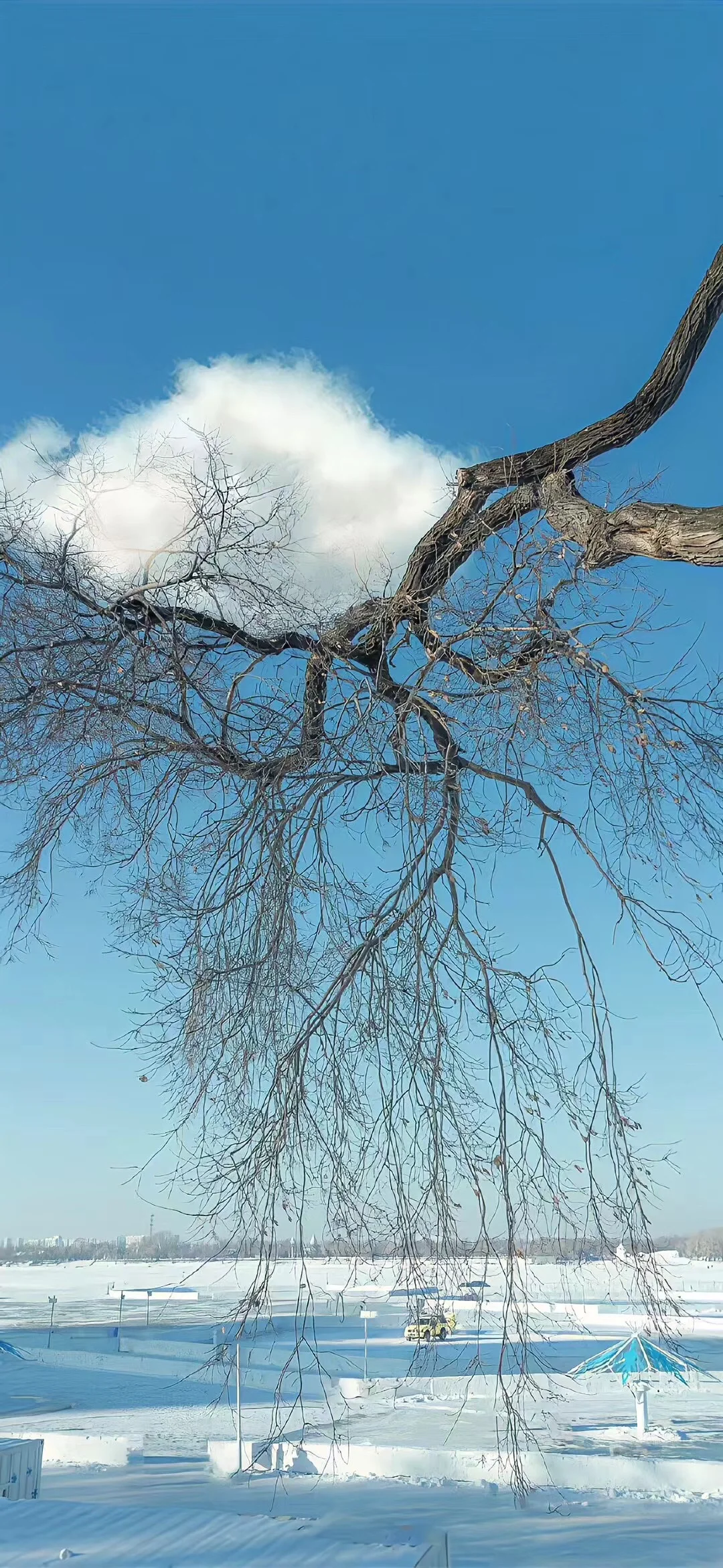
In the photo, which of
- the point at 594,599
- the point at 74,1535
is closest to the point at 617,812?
the point at 594,599

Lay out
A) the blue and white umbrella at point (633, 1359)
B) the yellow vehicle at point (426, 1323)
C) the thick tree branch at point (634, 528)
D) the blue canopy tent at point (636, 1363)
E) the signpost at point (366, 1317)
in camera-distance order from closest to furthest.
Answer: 1. the thick tree branch at point (634, 528)
2. the yellow vehicle at point (426, 1323)
3. the signpost at point (366, 1317)
4. the blue canopy tent at point (636, 1363)
5. the blue and white umbrella at point (633, 1359)

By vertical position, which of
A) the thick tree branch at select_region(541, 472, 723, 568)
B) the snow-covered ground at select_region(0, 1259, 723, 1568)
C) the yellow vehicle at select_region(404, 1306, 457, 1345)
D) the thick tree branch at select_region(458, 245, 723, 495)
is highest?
the thick tree branch at select_region(458, 245, 723, 495)

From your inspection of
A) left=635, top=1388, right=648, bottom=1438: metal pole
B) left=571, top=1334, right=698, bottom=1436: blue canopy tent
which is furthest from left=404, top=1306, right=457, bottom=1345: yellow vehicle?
left=635, top=1388, right=648, bottom=1438: metal pole

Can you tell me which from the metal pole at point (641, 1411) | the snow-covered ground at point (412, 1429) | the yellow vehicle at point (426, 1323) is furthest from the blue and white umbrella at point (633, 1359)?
the yellow vehicle at point (426, 1323)

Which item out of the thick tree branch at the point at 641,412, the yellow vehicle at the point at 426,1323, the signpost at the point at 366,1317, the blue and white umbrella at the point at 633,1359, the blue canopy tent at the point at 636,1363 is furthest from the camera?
the blue and white umbrella at the point at 633,1359

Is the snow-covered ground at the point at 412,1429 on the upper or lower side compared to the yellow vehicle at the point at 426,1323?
lower

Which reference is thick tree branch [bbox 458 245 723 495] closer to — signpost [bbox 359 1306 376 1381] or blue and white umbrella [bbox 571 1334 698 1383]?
signpost [bbox 359 1306 376 1381]

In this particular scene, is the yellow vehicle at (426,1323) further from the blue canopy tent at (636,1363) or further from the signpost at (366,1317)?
the blue canopy tent at (636,1363)

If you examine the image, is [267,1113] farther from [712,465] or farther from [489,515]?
[712,465]

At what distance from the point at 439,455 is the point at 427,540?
1.12 feet

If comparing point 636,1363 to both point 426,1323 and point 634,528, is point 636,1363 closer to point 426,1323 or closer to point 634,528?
point 426,1323

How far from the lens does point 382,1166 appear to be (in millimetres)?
2250

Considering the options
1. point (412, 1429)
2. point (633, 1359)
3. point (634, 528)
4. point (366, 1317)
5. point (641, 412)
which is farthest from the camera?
point (412, 1429)

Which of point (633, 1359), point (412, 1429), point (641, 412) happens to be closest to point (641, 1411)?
point (633, 1359)
